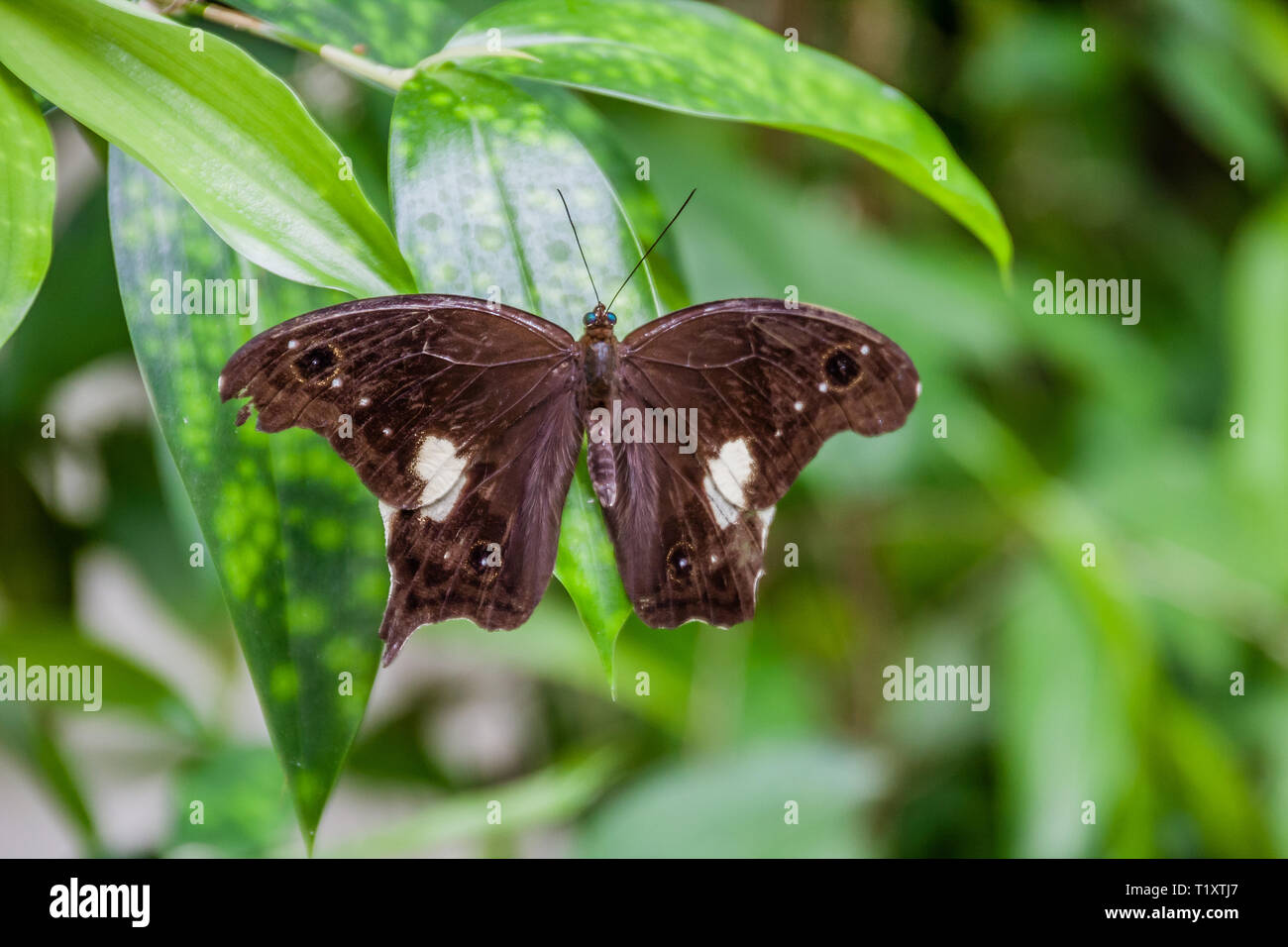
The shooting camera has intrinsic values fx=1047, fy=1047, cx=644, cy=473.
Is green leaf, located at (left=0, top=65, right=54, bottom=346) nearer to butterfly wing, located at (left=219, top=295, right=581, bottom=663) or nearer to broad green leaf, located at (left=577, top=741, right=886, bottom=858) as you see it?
butterfly wing, located at (left=219, top=295, right=581, bottom=663)

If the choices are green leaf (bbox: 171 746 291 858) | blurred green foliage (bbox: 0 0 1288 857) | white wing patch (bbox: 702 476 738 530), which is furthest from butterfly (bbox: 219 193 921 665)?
green leaf (bbox: 171 746 291 858)

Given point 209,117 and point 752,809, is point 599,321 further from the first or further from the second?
point 752,809

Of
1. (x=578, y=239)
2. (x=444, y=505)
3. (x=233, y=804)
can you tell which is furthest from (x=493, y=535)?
(x=233, y=804)

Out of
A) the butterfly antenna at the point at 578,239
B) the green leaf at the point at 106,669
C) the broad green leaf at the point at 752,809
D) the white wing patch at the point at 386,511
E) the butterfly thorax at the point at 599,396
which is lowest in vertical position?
the broad green leaf at the point at 752,809

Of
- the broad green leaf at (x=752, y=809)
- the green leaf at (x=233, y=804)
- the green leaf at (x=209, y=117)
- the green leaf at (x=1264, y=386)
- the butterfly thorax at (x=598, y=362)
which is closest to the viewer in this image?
the green leaf at (x=209, y=117)

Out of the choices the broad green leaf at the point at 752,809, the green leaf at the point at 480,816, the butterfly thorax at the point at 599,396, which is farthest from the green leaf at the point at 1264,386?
the butterfly thorax at the point at 599,396

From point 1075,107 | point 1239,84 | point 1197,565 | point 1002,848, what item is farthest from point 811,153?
point 1002,848

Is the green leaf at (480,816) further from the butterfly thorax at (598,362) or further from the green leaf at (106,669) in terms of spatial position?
the butterfly thorax at (598,362)
